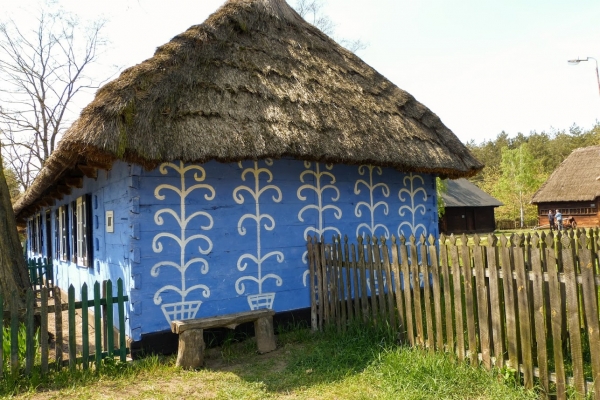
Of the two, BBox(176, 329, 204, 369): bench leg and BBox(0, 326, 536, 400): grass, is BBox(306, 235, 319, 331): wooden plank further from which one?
BBox(176, 329, 204, 369): bench leg

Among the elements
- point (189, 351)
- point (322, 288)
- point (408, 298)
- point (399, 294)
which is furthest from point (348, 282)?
point (189, 351)

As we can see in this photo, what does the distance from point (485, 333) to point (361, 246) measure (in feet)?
5.72

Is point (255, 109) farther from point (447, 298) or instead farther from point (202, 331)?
point (447, 298)

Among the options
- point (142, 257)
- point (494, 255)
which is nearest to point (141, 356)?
point (142, 257)

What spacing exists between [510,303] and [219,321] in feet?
10.1

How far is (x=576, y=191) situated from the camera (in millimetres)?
28797

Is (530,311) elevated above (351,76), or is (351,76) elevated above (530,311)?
(351,76)

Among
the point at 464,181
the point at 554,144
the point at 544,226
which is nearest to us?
the point at 544,226

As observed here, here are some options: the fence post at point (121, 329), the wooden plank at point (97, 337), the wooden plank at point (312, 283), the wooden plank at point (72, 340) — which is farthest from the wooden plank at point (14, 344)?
the wooden plank at point (312, 283)

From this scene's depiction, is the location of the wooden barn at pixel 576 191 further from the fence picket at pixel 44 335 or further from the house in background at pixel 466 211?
the fence picket at pixel 44 335

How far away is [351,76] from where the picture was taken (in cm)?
760

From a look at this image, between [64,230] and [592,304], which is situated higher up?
[64,230]

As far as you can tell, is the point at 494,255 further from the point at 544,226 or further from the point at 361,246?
the point at 544,226

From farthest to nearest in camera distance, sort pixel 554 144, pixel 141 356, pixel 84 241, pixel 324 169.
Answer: pixel 554 144 < pixel 84 241 < pixel 324 169 < pixel 141 356
